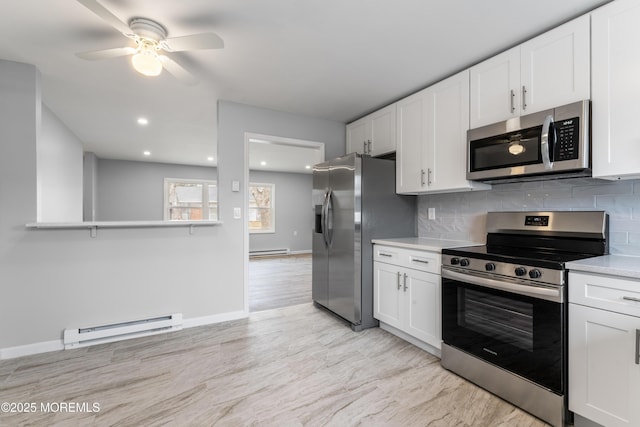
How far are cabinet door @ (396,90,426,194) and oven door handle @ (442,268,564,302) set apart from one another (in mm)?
1026

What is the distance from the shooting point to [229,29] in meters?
2.07

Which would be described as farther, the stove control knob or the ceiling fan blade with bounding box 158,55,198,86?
the ceiling fan blade with bounding box 158,55,198,86

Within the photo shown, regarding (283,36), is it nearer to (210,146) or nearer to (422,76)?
(422,76)

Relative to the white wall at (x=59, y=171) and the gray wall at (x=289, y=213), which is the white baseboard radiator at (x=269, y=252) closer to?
the gray wall at (x=289, y=213)

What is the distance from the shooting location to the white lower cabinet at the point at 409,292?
2414mm

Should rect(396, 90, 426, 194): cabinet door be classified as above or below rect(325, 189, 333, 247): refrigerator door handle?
above

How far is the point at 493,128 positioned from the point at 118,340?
380 cm

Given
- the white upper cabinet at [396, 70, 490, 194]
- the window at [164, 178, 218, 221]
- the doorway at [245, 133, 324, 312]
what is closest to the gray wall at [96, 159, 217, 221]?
the window at [164, 178, 218, 221]

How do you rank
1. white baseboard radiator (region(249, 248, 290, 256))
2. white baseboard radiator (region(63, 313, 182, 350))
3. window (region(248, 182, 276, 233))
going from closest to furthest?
white baseboard radiator (region(63, 313, 182, 350)) → white baseboard radiator (region(249, 248, 290, 256)) → window (region(248, 182, 276, 233))

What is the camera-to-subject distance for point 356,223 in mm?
2988

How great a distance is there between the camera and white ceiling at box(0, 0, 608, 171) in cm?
184

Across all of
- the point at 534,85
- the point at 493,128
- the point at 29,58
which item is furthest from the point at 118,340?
the point at 534,85

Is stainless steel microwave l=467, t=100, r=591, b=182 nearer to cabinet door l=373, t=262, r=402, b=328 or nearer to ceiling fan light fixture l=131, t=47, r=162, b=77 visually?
cabinet door l=373, t=262, r=402, b=328

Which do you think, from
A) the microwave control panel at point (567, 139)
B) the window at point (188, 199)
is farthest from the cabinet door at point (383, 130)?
the window at point (188, 199)
